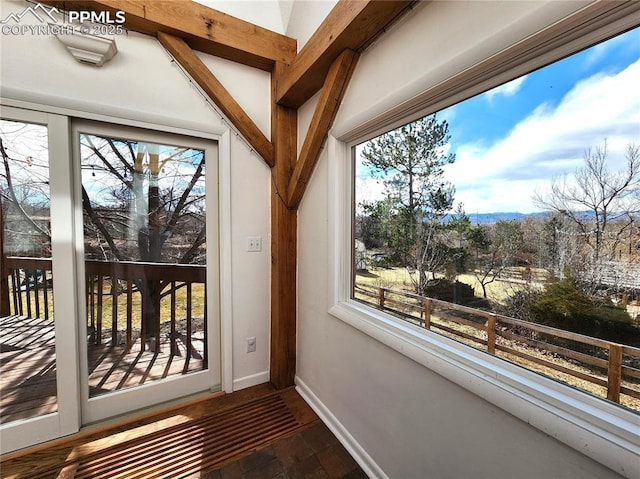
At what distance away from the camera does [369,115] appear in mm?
1347

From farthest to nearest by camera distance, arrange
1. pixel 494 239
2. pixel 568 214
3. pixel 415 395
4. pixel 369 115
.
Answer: pixel 369 115 → pixel 415 395 → pixel 494 239 → pixel 568 214

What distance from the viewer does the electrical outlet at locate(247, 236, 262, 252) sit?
6.79 ft

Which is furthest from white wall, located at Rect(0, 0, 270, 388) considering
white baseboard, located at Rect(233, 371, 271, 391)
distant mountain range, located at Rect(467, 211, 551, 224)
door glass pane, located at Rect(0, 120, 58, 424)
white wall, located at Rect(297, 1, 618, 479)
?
distant mountain range, located at Rect(467, 211, 551, 224)

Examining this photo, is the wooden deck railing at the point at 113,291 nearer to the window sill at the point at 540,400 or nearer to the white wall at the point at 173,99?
the white wall at the point at 173,99

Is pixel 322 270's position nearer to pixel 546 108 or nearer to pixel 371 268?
pixel 371 268

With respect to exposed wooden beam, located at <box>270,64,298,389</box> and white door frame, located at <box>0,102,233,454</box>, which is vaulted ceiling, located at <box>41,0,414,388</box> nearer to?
exposed wooden beam, located at <box>270,64,298,389</box>

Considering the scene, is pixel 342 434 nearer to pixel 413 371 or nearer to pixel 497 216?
pixel 413 371

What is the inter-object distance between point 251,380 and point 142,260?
1263 millimetres

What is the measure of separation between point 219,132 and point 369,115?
116cm

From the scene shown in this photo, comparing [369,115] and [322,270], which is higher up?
[369,115]

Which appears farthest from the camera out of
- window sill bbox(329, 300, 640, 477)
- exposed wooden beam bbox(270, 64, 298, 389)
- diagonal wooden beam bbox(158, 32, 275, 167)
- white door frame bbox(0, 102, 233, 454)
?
exposed wooden beam bbox(270, 64, 298, 389)

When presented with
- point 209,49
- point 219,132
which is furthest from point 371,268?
point 209,49

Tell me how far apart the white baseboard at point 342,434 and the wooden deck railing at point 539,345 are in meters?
0.83

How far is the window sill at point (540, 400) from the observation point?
25.3 inches
